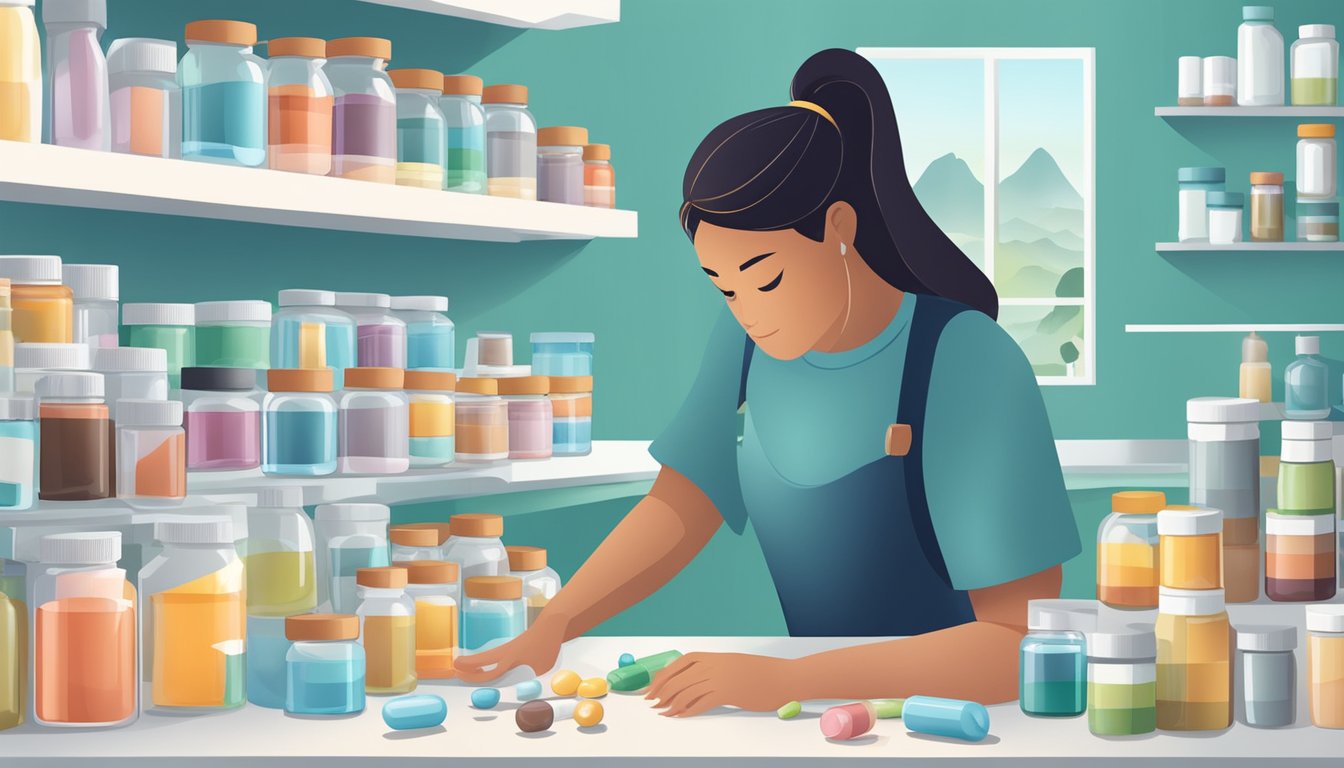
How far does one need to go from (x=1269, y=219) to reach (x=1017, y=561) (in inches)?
93.3

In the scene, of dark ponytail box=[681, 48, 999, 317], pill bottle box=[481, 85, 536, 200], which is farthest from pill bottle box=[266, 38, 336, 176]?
dark ponytail box=[681, 48, 999, 317]

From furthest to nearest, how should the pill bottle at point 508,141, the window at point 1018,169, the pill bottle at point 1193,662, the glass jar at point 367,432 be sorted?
the window at point 1018,169
the pill bottle at point 508,141
the glass jar at point 367,432
the pill bottle at point 1193,662

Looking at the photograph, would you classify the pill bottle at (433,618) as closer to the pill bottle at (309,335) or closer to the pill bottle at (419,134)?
the pill bottle at (309,335)

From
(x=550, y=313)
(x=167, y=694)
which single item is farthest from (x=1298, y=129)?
(x=167, y=694)

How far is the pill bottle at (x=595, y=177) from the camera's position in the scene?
2463 mm

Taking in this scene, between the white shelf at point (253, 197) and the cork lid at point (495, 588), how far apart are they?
2.26ft

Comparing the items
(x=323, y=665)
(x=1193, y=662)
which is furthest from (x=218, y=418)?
(x=1193, y=662)

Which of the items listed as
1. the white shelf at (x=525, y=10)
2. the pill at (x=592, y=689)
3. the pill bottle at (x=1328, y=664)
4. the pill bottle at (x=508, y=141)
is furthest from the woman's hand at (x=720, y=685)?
the white shelf at (x=525, y=10)

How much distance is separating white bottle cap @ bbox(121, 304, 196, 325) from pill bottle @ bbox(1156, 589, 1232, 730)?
1215mm

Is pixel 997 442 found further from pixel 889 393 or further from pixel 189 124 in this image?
pixel 189 124

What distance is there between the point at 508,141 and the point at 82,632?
130 cm

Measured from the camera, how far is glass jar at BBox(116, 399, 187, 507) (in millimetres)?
1415

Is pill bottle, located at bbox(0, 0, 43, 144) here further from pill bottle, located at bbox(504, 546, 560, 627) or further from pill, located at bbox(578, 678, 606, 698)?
pill, located at bbox(578, 678, 606, 698)

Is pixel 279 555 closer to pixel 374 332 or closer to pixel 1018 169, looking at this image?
pixel 374 332
